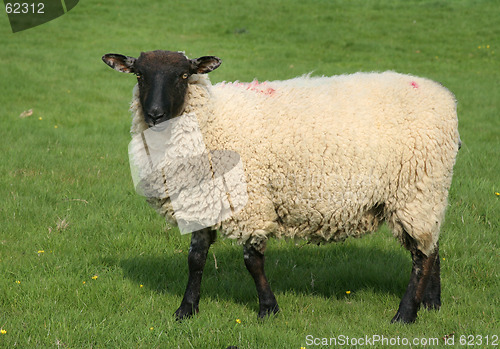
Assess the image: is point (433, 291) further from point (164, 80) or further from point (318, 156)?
point (164, 80)

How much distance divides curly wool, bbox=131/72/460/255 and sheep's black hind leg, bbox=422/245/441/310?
1.04ft

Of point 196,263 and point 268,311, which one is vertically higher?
point 196,263

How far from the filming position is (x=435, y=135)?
169 inches

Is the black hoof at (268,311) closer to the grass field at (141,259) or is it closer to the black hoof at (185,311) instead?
the grass field at (141,259)

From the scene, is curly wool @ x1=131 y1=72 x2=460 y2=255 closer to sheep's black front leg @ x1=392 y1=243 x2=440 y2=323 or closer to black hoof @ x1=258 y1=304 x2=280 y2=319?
sheep's black front leg @ x1=392 y1=243 x2=440 y2=323

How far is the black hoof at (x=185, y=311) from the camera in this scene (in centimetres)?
424

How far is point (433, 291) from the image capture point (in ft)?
15.0

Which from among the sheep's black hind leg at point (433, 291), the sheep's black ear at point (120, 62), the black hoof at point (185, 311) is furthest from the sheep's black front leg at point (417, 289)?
the sheep's black ear at point (120, 62)

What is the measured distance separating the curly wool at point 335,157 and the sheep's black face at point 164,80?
120 millimetres

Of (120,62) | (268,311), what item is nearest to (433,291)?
(268,311)

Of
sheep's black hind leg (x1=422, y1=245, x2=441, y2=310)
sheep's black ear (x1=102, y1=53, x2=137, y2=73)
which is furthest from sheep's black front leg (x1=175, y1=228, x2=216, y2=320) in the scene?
sheep's black hind leg (x1=422, y1=245, x2=441, y2=310)

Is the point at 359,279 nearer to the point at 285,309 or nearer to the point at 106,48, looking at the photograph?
the point at 285,309

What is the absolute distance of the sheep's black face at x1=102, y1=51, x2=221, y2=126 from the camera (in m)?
4.02

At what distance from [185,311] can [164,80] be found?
71.2 inches
